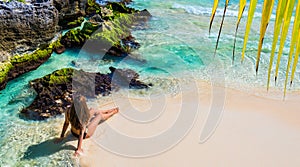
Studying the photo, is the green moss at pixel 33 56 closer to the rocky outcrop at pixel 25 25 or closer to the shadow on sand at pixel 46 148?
the rocky outcrop at pixel 25 25

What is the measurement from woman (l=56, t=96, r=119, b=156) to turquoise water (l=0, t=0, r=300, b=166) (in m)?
0.36

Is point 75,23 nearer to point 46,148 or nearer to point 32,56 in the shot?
point 32,56

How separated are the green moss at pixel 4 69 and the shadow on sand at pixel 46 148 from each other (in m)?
2.98

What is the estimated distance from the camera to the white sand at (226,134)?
584 cm

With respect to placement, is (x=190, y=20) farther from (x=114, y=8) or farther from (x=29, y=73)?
(x=29, y=73)

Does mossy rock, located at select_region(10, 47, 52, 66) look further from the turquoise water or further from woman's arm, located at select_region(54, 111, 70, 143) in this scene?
woman's arm, located at select_region(54, 111, 70, 143)

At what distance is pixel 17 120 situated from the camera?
7.13m

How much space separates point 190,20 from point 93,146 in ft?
37.6

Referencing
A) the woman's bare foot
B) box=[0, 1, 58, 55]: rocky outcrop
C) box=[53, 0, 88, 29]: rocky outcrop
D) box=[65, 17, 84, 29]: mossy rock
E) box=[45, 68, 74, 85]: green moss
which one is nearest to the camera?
the woman's bare foot

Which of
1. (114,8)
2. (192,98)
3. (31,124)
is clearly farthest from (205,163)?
(114,8)

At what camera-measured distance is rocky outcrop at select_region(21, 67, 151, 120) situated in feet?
24.3

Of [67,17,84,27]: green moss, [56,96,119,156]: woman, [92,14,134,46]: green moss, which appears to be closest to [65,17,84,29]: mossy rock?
[67,17,84,27]: green moss

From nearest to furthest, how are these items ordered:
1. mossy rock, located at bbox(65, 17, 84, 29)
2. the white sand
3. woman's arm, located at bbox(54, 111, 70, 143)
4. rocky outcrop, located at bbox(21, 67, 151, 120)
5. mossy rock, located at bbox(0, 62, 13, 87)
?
the white sand
woman's arm, located at bbox(54, 111, 70, 143)
rocky outcrop, located at bbox(21, 67, 151, 120)
mossy rock, located at bbox(0, 62, 13, 87)
mossy rock, located at bbox(65, 17, 84, 29)

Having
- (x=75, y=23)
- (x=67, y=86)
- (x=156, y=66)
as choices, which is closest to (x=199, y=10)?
(x=75, y=23)
